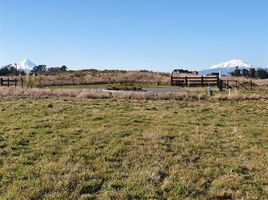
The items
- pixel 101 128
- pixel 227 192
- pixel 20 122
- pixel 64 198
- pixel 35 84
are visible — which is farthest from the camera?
pixel 35 84

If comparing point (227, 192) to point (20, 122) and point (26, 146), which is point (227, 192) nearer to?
point (26, 146)

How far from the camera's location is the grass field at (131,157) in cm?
756

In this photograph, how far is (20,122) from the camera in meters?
15.1

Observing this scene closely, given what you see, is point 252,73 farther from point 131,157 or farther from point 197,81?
point 131,157

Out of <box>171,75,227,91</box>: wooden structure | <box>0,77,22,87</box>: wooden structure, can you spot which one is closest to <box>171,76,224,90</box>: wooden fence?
<box>171,75,227,91</box>: wooden structure

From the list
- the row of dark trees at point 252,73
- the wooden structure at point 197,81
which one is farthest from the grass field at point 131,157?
the row of dark trees at point 252,73

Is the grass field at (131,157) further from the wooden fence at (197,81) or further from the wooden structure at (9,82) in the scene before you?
the wooden fence at (197,81)

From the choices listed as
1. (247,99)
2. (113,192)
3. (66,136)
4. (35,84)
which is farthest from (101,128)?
(35,84)

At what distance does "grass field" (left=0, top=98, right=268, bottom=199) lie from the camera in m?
7.56

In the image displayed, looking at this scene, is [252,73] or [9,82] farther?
[252,73]

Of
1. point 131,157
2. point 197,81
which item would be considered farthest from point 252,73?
point 131,157

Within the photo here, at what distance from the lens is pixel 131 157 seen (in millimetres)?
9938

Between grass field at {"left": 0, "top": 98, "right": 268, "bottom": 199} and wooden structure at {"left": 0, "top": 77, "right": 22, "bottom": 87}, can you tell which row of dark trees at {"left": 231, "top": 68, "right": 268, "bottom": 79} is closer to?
wooden structure at {"left": 0, "top": 77, "right": 22, "bottom": 87}

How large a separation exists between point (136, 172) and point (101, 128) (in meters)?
5.38
